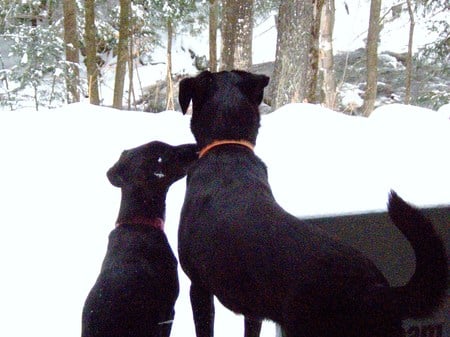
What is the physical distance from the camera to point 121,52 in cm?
1566

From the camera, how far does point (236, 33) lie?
33.2 feet

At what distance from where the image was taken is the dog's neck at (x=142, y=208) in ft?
11.9

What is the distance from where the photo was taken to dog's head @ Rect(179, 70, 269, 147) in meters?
3.57

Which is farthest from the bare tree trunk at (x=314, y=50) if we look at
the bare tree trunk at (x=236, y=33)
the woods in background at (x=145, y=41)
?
the bare tree trunk at (x=236, y=33)

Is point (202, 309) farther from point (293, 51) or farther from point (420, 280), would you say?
point (293, 51)

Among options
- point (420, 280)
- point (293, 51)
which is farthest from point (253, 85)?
point (293, 51)

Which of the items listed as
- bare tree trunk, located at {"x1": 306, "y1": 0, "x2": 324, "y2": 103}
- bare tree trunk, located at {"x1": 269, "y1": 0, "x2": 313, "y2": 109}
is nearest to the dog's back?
bare tree trunk, located at {"x1": 269, "y1": 0, "x2": 313, "y2": 109}

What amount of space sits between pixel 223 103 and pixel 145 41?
15.6 metres

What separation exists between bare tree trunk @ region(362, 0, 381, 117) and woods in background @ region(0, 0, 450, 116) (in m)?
0.03

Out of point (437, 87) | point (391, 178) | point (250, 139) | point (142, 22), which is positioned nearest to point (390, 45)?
point (437, 87)

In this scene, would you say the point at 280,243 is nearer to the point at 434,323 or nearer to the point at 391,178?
the point at 434,323

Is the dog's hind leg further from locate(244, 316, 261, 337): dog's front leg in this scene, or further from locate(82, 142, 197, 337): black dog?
locate(244, 316, 261, 337): dog's front leg

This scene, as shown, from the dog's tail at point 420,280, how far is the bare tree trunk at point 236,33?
315 inches

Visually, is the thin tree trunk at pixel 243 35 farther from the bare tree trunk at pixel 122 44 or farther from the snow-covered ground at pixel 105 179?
the bare tree trunk at pixel 122 44
